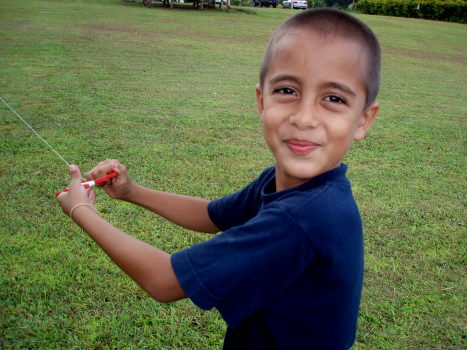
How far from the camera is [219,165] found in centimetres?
462

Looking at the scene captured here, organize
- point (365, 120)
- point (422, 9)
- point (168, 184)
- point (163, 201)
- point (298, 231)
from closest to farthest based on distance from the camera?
point (298, 231)
point (365, 120)
point (163, 201)
point (168, 184)
point (422, 9)

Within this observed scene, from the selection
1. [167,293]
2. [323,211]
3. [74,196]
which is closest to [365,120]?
[323,211]

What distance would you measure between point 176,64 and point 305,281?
10186 mm

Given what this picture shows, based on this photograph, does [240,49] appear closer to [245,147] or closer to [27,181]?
[245,147]

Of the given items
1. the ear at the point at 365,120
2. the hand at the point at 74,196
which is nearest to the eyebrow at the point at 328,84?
the ear at the point at 365,120

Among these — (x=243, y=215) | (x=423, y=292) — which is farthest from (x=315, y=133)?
(x=423, y=292)

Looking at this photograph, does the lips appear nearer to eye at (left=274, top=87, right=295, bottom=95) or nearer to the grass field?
eye at (left=274, top=87, right=295, bottom=95)

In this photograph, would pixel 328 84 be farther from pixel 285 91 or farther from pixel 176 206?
pixel 176 206

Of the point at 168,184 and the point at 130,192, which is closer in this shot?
the point at 130,192

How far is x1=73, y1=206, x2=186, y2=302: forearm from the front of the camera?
1231 mm

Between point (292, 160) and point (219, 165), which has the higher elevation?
point (292, 160)

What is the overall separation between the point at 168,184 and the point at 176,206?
2268 mm

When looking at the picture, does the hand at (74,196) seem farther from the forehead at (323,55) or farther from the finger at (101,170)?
the forehead at (323,55)

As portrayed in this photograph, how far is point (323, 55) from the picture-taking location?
1.21 meters
